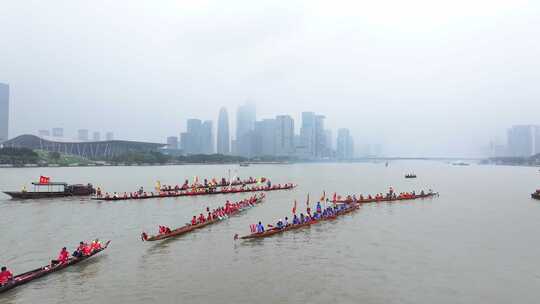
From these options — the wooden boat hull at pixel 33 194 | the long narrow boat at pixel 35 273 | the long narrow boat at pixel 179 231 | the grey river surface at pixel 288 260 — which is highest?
the wooden boat hull at pixel 33 194

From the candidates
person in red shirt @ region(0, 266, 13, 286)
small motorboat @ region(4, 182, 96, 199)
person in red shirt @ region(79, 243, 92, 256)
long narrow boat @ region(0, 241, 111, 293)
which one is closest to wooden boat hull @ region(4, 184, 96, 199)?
small motorboat @ region(4, 182, 96, 199)

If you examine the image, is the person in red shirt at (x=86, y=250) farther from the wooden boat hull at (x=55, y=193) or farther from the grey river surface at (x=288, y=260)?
the wooden boat hull at (x=55, y=193)

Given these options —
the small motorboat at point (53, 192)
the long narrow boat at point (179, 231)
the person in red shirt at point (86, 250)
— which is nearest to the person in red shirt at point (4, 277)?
the person in red shirt at point (86, 250)

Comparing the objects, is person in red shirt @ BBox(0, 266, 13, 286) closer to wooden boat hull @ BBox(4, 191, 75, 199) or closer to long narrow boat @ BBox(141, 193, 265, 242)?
long narrow boat @ BBox(141, 193, 265, 242)

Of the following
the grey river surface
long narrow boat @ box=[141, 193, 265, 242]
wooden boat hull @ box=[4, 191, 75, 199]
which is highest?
wooden boat hull @ box=[4, 191, 75, 199]

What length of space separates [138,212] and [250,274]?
2541 cm

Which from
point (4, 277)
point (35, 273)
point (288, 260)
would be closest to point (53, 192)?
point (35, 273)

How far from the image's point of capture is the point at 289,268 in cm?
2367

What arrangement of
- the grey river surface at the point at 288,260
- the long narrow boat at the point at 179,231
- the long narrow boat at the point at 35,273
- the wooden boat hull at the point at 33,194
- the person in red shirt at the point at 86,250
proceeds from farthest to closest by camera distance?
the wooden boat hull at the point at 33,194 → the long narrow boat at the point at 179,231 → the person in red shirt at the point at 86,250 → the grey river surface at the point at 288,260 → the long narrow boat at the point at 35,273

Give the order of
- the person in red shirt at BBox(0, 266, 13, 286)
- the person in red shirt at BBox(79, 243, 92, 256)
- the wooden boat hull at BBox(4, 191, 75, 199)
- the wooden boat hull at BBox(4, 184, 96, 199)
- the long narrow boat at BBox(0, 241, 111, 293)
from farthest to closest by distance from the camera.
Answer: the wooden boat hull at BBox(4, 184, 96, 199)
the wooden boat hull at BBox(4, 191, 75, 199)
the person in red shirt at BBox(79, 243, 92, 256)
the long narrow boat at BBox(0, 241, 111, 293)
the person in red shirt at BBox(0, 266, 13, 286)

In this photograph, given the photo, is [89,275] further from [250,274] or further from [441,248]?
[441,248]

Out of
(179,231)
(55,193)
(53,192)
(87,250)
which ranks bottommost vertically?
(179,231)

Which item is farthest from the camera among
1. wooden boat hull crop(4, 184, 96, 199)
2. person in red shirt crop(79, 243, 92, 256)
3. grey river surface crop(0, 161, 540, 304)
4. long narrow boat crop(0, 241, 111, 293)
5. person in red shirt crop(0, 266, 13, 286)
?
wooden boat hull crop(4, 184, 96, 199)

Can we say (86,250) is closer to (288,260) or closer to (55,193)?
(288,260)
